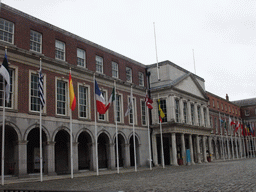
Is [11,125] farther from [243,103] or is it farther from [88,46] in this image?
[243,103]

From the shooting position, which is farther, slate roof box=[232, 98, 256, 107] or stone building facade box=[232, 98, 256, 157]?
slate roof box=[232, 98, 256, 107]

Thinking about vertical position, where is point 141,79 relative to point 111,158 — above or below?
above

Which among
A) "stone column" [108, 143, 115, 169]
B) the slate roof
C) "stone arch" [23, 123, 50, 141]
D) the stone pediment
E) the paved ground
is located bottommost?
the paved ground

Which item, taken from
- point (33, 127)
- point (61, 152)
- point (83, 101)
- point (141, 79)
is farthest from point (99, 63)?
point (33, 127)

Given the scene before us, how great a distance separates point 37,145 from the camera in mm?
26500

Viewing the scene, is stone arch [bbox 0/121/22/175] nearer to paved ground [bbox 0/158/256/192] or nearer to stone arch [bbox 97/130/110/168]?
paved ground [bbox 0/158/256/192]

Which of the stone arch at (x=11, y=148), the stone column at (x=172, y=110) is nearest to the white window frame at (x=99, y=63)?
the stone column at (x=172, y=110)

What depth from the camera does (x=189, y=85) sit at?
142 ft

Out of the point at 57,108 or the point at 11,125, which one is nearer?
the point at 11,125

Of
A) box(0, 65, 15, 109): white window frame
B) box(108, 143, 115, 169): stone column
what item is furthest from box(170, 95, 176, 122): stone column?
box(0, 65, 15, 109): white window frame

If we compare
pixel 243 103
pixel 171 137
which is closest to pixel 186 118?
pixel 171 137

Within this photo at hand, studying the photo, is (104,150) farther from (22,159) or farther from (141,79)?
(22,159)

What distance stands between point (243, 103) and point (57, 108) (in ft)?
232

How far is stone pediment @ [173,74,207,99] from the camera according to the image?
40656 mm
